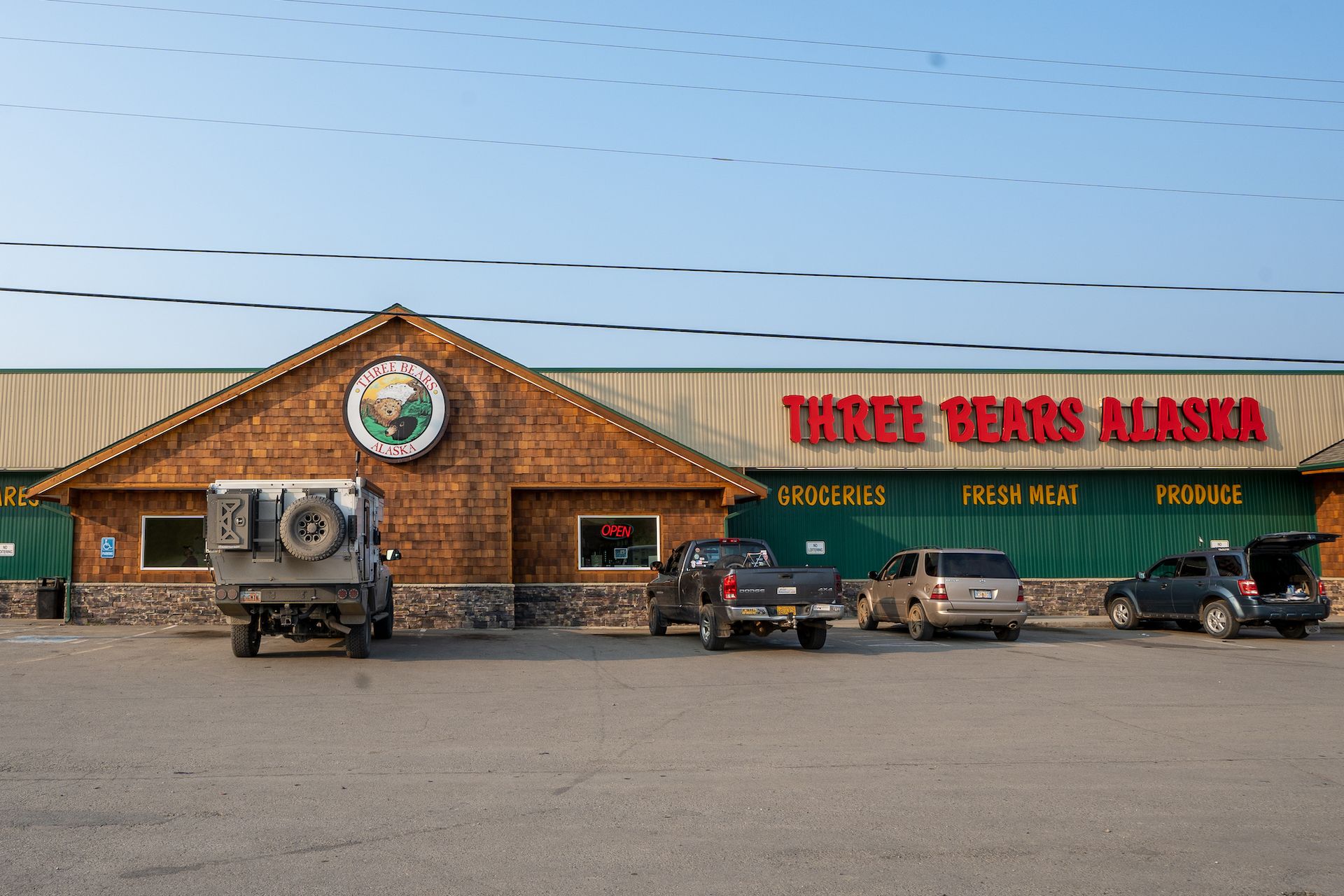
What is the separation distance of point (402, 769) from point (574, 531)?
15566 millimetres

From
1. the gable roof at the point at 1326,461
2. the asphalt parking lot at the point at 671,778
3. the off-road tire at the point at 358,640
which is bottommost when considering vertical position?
the asphalt parking lot at the point at 671,778

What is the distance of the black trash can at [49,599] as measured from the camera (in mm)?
24297

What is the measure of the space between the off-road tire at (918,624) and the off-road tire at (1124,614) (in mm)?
5664

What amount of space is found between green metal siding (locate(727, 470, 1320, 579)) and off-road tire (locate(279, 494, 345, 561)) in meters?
13.9

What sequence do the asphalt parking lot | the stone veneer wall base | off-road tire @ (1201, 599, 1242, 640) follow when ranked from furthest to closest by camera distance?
the stone veneer wall base, off-road tire @ (1201, 599, 1242, 640), the asphalt parking lot

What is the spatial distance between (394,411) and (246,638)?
8.12 m

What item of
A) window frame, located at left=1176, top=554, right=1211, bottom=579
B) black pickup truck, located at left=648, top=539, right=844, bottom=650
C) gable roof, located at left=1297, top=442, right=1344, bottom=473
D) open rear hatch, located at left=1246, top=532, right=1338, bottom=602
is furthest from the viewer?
gable roof, located at left=1297, top=442, right=1344, bottom=473

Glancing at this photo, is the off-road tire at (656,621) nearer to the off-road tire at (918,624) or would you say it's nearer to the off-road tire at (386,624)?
the off-road tire at (918,624)

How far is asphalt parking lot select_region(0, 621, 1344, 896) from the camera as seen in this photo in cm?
563

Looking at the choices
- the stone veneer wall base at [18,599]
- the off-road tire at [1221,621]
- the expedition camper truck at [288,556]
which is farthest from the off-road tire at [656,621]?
the stone veneer wall base at [18,599]

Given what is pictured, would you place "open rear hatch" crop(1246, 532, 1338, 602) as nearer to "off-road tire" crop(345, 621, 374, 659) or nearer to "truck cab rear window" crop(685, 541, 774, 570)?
"truck cab rear window" crop(685, 541, 774, 570)

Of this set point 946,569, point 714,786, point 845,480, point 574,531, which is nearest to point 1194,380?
point 845,480

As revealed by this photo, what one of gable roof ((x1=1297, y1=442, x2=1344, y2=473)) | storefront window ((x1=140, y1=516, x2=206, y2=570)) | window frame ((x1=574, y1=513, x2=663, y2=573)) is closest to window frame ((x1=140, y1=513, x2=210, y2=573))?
storefront window ((x1=140, y1=516, x2=206, y2=570))

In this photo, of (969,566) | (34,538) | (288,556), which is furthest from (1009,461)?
(34,538)
